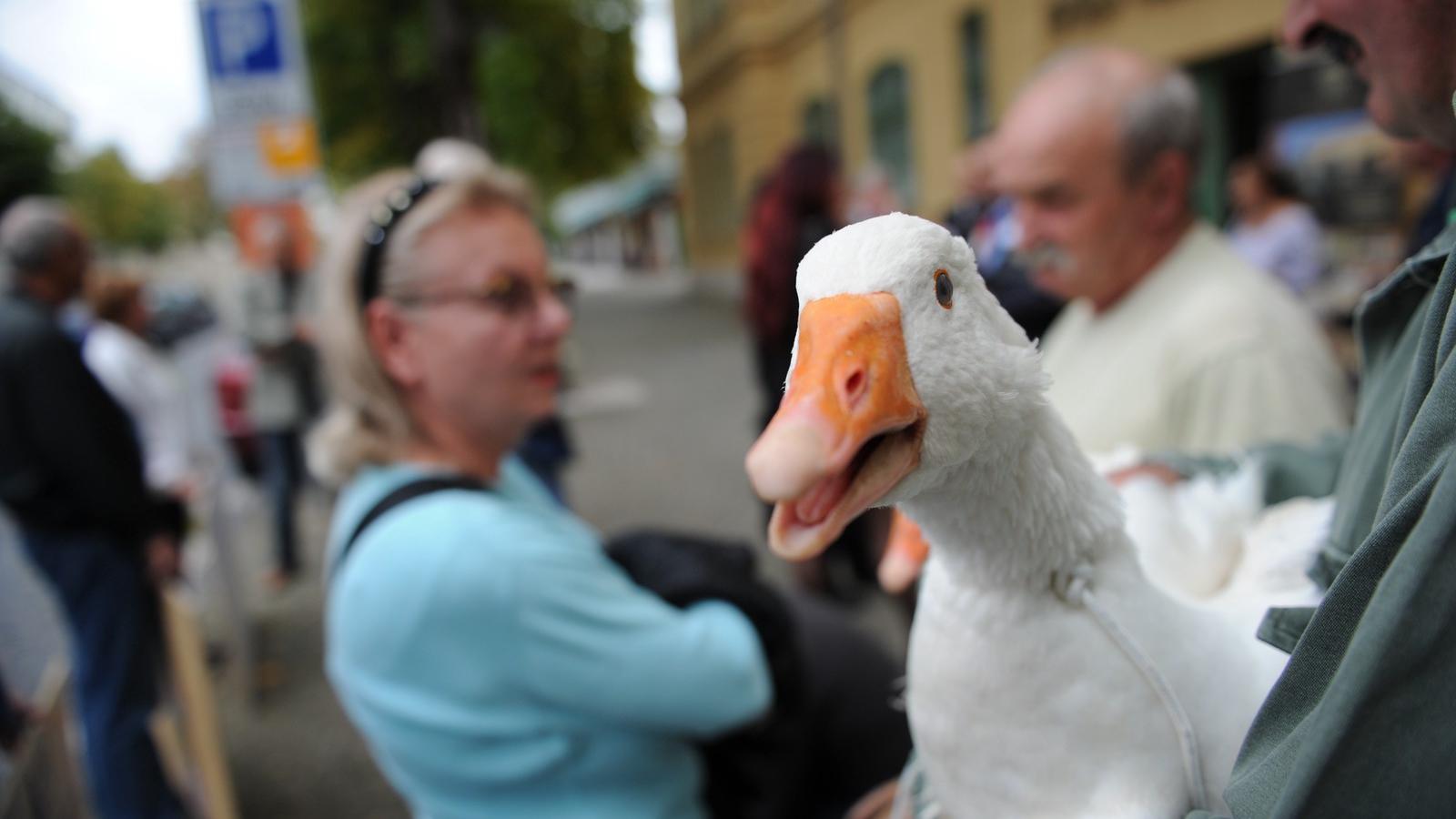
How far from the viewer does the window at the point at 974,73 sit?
8484 millimetres

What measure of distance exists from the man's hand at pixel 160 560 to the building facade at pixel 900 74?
110 inches

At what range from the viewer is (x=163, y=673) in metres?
2.82

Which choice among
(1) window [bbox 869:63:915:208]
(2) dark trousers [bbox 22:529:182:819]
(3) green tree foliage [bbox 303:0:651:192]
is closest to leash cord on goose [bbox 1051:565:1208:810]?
(2) dark trousers [bbox 22:529:182:819]

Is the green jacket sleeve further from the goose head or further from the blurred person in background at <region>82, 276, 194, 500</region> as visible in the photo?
the blurred person in background at <region>82, 276, 194, 500</region>

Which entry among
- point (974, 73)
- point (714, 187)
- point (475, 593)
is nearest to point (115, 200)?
point (714, 187)

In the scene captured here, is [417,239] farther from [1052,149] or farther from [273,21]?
[273,21]

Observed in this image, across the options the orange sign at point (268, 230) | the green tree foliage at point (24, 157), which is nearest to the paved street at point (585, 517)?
the orange sign at point (268, 230)

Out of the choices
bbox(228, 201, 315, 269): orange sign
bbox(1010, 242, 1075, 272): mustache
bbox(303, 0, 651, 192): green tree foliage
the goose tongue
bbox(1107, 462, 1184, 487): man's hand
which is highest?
bbox(303, 0, 651, 192): green tree foliage

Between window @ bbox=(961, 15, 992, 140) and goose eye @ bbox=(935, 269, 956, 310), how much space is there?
8.58 m

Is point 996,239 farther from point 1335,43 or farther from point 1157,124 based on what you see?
point 1335,43

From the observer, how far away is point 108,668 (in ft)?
8.20

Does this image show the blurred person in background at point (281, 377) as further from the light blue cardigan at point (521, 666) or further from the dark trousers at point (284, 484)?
the light blue cardigan at point (521, 666)

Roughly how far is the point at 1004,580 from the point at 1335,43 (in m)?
0.64

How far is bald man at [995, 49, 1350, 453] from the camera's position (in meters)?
1.42
